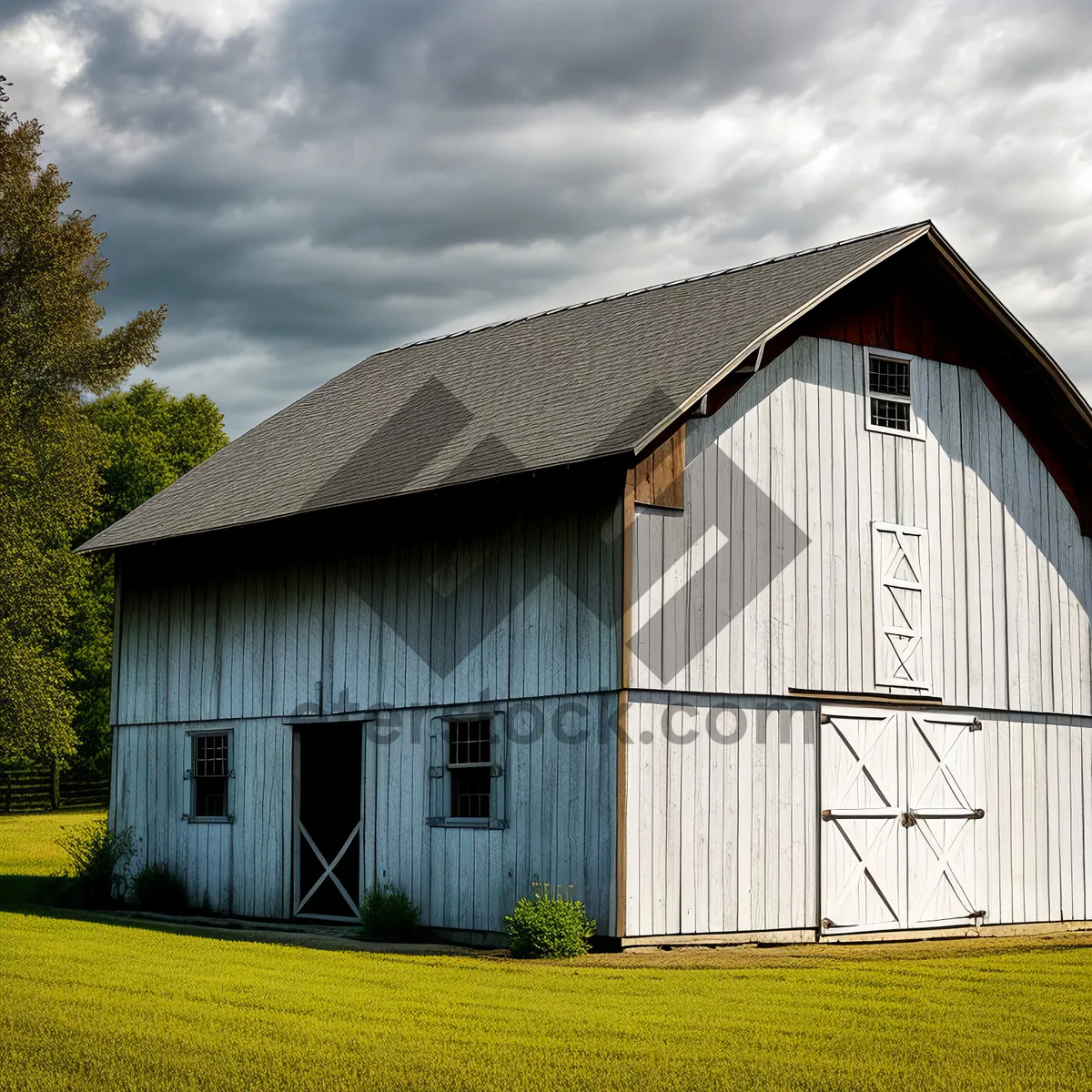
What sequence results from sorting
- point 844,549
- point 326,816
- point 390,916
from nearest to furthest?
point 390,916 → point 844,549 → point 326,816

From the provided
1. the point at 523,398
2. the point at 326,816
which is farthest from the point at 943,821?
the point at 326,816

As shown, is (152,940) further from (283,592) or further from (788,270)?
(788,270)

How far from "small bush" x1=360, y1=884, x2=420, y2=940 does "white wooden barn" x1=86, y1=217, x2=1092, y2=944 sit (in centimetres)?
20

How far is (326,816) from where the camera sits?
22.8 meters

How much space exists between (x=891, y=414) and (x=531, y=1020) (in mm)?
10909

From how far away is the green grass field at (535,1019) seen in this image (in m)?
9.16

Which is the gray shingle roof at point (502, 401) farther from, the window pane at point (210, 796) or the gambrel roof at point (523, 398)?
the window pane at point (210, 796)

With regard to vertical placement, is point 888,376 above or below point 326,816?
above

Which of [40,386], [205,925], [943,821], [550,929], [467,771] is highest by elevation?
[40,386]

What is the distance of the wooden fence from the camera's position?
5075 cm

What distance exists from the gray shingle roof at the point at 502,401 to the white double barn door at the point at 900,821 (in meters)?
4.55

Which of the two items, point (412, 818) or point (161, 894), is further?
point (161, 894)

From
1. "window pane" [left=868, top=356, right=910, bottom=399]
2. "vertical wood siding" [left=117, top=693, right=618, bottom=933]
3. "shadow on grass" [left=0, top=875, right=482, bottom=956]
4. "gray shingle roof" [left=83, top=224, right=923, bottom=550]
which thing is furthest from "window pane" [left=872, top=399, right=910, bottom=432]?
"shadow on grass" [left=0, top=875, right=482, bottom=956]

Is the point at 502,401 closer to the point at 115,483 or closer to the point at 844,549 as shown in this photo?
the point at 844,549
